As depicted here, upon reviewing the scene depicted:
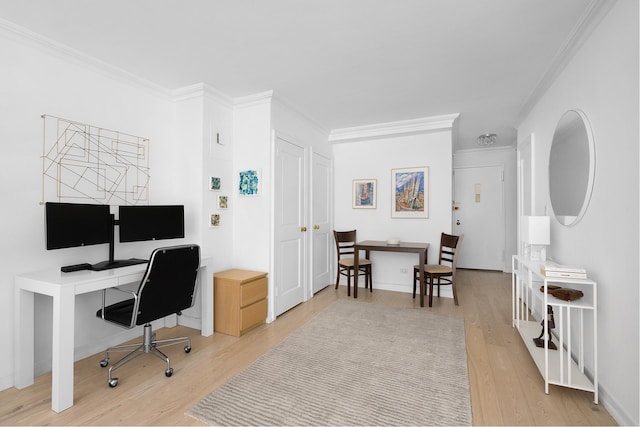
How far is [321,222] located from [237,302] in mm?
2087

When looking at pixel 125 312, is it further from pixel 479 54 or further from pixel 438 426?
pixel 479 54

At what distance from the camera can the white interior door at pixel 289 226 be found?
3.70 metres

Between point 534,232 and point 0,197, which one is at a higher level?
point 0,197

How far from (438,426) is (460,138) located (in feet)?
16.2

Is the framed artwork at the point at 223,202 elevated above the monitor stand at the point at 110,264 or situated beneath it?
elevated above

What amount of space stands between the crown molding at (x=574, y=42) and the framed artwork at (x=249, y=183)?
305cm

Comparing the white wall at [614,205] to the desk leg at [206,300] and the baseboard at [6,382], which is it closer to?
the desk leg at [206,300]

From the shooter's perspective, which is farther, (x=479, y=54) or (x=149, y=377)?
(x=479, y=54)

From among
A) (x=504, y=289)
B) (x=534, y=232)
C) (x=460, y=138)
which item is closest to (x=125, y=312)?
(x=534, y=232)

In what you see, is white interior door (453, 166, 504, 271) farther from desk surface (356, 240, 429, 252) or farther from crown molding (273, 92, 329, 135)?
crown molding (273, 92, 329, 135)

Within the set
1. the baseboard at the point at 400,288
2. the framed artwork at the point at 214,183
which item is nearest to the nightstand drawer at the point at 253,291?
the framed artwork at the point at 214,183

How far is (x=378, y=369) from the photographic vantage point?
8.05ft

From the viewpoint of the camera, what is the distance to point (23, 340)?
7.27ft

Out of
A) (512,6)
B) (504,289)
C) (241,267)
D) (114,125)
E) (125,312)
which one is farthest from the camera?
(504,289)
